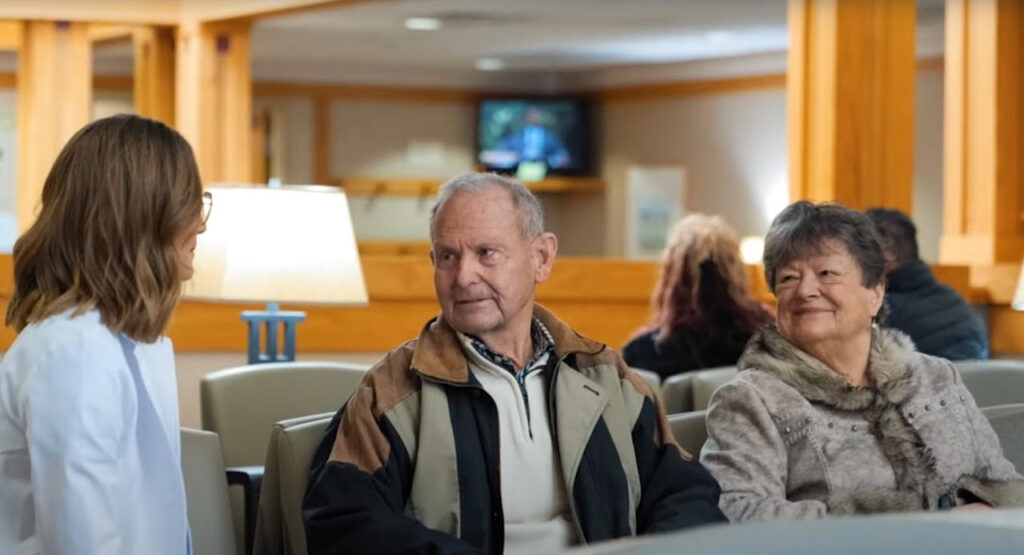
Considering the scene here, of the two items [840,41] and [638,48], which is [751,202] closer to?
[638,48]

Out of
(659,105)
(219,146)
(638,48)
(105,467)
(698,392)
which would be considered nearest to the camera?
(105,467)

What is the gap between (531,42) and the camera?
44.3ft

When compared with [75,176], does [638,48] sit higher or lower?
higher

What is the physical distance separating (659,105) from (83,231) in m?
13.8

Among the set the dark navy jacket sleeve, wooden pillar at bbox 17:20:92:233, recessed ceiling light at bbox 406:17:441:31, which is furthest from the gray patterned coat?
recessed ceiling light at bbox 406:17:441:31

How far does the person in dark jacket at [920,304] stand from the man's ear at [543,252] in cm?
202

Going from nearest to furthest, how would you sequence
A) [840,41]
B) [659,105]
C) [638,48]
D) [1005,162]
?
[840,41]
[1005,162]
[638,48]
[659,105]

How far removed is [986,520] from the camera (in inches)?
38.5

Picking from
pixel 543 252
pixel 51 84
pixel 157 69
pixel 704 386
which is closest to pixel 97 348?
pixel 543 252

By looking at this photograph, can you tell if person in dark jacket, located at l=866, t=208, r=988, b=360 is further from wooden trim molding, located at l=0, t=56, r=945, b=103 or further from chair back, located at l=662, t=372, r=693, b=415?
wooden trim molding, located at l=0, t=56, r=945, b=103

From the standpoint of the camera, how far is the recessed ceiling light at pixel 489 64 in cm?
1519

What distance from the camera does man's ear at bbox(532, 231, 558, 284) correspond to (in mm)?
2785

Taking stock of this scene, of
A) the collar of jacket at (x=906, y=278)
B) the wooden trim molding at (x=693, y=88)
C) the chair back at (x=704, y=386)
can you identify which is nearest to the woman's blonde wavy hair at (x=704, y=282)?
the collar of jacket at (x=906, y=278)

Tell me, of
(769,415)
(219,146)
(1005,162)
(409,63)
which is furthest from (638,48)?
(769,415)
